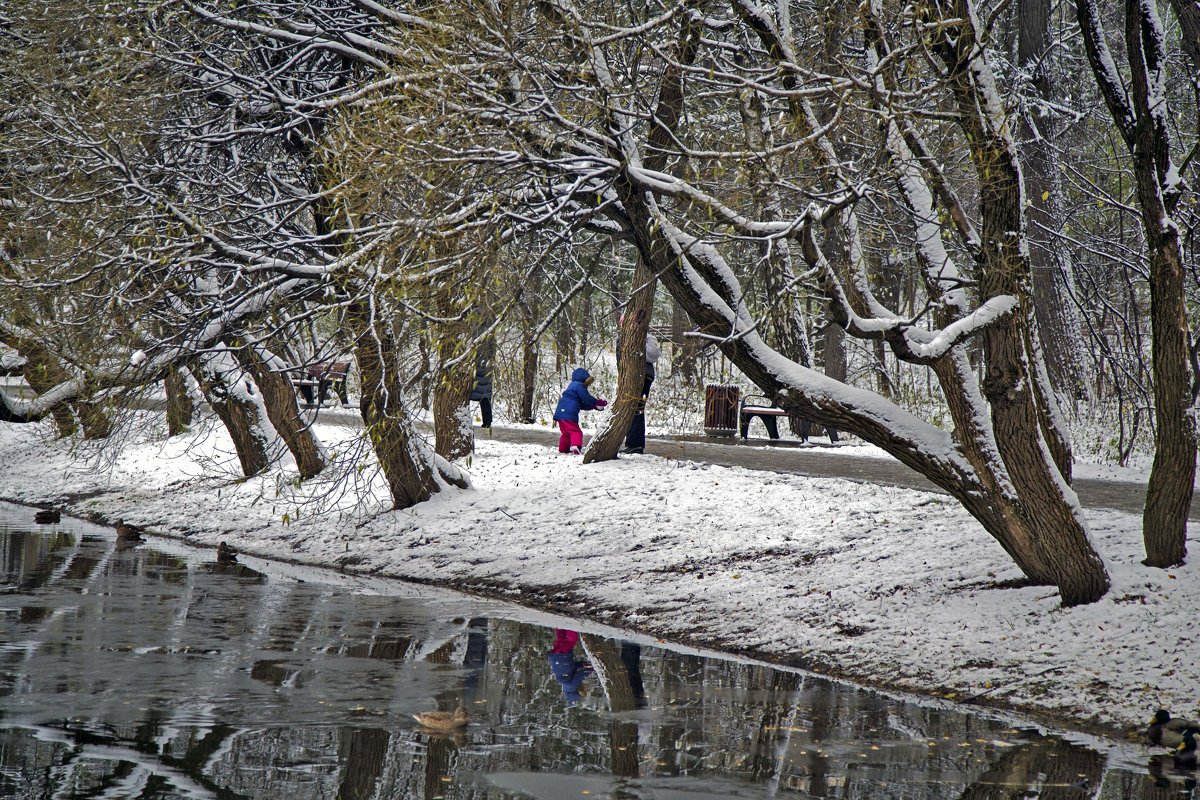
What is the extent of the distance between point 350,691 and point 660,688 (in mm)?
2146

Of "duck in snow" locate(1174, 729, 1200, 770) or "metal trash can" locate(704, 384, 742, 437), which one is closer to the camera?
"duck in snow" locate(1174, 729, 1200, 770)

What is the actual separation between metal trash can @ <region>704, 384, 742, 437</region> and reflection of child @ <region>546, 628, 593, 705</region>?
1271 centimetres

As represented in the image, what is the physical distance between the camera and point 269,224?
523 inches

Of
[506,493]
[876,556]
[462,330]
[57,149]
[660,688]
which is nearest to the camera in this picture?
[660,688]

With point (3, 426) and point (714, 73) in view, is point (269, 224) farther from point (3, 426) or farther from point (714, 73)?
point (3, 426)

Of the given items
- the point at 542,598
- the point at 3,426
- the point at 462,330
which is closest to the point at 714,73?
the point at 462,330

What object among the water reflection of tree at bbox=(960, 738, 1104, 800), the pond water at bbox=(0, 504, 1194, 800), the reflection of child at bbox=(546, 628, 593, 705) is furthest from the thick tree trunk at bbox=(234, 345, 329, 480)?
the water reflection of tree at bbox=(960, 738, 1104, 800)

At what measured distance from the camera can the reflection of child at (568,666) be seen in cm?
850

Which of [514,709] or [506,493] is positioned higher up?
[506,493]

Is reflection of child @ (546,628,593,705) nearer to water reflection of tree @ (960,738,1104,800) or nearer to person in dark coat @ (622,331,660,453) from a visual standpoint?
water reflection of tree @ (960,738,1104,800)

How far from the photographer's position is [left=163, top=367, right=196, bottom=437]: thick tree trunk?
2114cm

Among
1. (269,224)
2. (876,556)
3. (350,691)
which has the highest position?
(269,224)

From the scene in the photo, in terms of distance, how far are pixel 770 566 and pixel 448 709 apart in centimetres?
498

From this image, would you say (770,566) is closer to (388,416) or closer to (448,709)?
(388,416)
